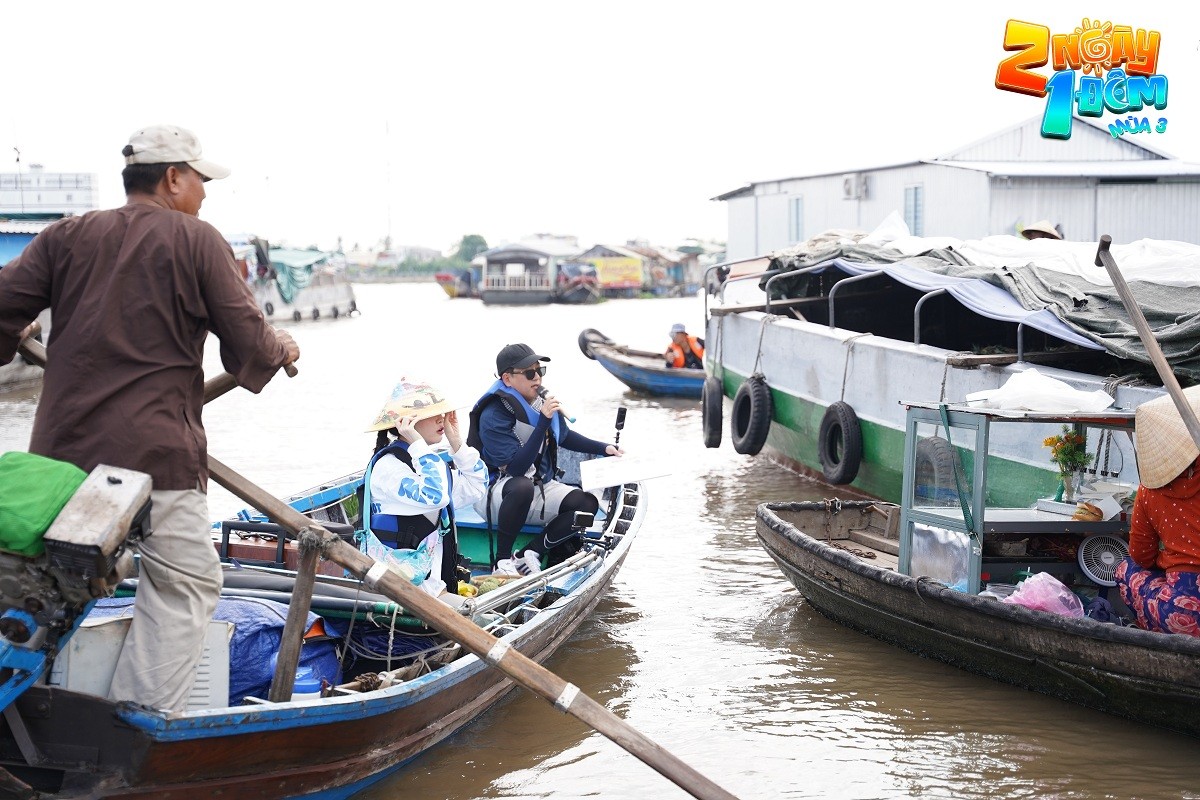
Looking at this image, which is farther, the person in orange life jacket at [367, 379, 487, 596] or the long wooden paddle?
the person in orange life jacket at [367, 379, 487, 596]

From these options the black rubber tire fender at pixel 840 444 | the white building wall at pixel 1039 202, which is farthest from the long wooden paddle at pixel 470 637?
the white building wall at pixel 1039 202

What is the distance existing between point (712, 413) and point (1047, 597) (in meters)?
8.41

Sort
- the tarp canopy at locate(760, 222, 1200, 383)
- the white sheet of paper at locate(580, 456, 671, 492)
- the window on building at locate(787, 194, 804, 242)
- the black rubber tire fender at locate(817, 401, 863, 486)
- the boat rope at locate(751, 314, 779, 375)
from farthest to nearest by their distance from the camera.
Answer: the window on building at locate(787, 194, 804, 242) < the boat rope at locate(751, 314, 779, 375) < the black rubber tire fender at locate(817, 401, 863, 486) < the tarp canopy at locate(760, 222, 1200, 383) < the white sheet of paper at locate(580, 456, 671, 492)

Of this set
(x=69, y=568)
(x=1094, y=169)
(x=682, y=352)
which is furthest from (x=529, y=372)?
(x=1094, y=169)

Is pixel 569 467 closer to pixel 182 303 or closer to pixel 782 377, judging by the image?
pixel 182 303

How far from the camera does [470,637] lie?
163 inches

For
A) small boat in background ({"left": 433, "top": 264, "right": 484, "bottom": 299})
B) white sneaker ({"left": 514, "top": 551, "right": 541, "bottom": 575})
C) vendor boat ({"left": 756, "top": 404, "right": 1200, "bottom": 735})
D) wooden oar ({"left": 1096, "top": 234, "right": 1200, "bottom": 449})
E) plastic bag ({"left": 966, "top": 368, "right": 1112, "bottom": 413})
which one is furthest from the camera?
small boat in background ({"left": 433, "top": 264, "right": 484, "bottom": 299})

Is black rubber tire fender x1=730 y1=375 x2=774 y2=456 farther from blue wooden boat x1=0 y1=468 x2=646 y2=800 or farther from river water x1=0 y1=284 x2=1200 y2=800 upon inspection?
blue wooden boat x1=0 y1=468 x2=646 y2=800

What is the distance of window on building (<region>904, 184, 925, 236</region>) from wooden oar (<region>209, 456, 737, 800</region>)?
19.2 meters

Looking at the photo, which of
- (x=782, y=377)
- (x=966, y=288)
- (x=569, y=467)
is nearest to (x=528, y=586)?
(x=569, y=467)

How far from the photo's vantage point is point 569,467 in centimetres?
821

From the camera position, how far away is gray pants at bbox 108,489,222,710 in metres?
3.79

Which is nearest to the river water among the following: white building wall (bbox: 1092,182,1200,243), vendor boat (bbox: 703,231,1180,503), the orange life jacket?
vendor boat (bbox: 703,231,1180,503)

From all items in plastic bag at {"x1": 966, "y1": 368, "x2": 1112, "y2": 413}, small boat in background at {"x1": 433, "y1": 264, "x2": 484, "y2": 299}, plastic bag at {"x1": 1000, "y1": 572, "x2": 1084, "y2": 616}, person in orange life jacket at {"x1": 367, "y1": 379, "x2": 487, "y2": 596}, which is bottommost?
plastic bag at {"x1": 1000, "y1": 572, "x2": 1084, "y2": 616}
